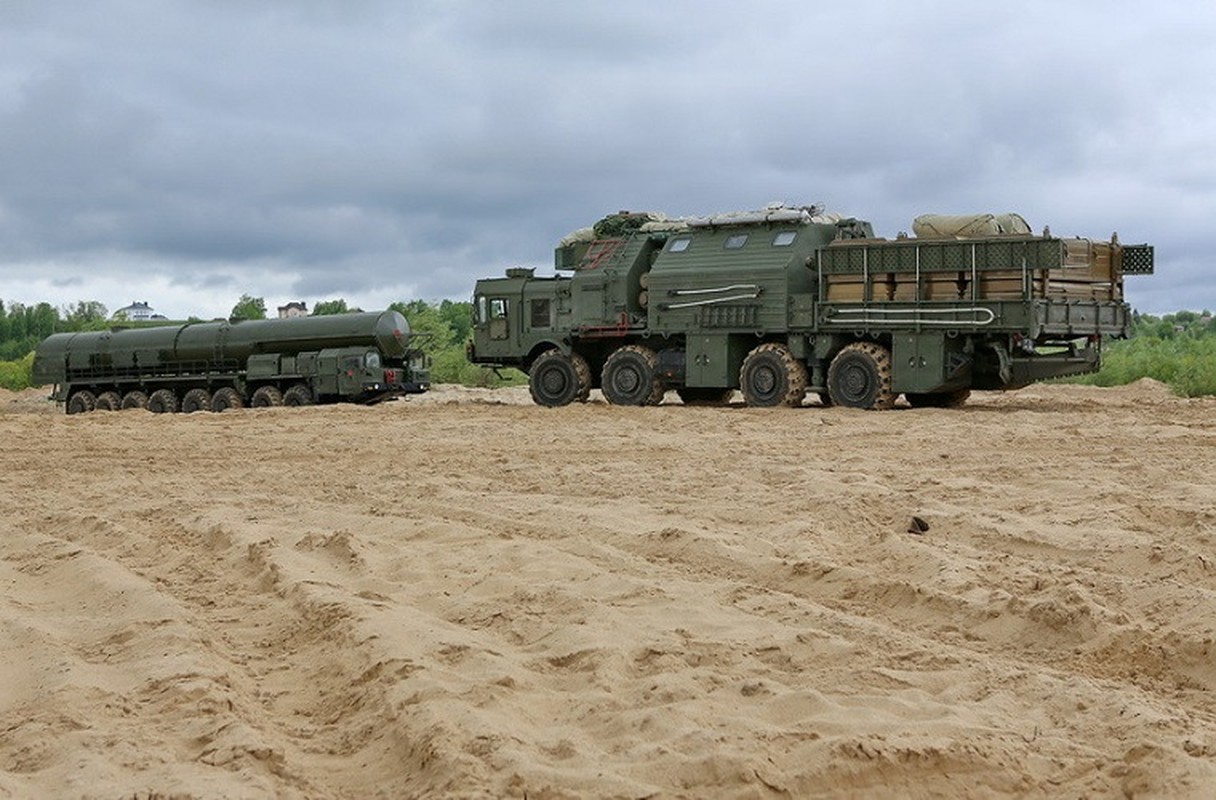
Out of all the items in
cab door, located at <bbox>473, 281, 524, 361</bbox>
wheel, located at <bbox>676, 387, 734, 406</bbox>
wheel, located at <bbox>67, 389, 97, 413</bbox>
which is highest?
cab door, located at <bbox>473, 281, 524, 361</bbox>

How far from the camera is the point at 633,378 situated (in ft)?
79.7

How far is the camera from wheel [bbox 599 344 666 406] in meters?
24.1

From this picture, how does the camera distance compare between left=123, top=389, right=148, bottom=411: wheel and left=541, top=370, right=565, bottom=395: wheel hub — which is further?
left=123, top=389, right=148, bottom=411: wheel

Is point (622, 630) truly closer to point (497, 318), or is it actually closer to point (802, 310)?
point (802, 310)

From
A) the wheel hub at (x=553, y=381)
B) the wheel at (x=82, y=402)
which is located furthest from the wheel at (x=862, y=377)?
the wheel at (x=82, y=402)

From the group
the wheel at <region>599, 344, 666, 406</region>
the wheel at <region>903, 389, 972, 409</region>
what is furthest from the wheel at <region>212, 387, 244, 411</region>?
the wheel at <region>903, 389, 972, 409</region>

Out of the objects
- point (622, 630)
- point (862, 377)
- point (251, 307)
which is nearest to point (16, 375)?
point (251, 307)

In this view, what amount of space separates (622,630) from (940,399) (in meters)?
17.0

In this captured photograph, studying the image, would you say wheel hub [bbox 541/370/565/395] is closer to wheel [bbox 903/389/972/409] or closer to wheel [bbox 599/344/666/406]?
wheel [bbox 599/344/666/406]

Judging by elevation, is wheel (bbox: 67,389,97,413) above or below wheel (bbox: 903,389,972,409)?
below

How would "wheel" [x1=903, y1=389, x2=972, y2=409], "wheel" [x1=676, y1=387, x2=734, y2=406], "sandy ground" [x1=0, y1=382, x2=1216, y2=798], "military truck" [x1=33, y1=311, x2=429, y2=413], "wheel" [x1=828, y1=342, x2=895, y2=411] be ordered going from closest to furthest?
"sandy ground" [x1=0, y1=382, x2=1216, y2=798], "wheel" [x1=828, y1=342, x2=895, y2=411], "wheel" [x1=903, y1=389, x2=972, y2=409], "wheel" [x1=676, y1=387, x2=734, y2=406], "military truck" [x1=33, y1=311, x2=429, y2=413]

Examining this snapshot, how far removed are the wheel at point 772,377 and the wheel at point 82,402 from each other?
17.0 metres

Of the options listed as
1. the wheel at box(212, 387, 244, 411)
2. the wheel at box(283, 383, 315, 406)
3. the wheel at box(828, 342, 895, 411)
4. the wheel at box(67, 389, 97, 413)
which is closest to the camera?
the wheel at box(828, 342, 895, 411)

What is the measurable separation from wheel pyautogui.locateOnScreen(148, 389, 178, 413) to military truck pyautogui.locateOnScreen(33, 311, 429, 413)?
0.07 feet
